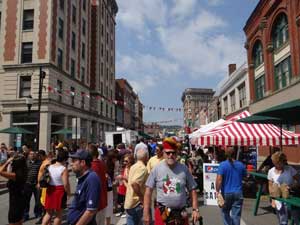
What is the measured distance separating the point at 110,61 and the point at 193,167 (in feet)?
154

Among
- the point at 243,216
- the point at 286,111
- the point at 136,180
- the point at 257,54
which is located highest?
the point at 257,54

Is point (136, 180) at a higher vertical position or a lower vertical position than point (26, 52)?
lower

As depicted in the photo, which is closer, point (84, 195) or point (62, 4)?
point (84, 195)

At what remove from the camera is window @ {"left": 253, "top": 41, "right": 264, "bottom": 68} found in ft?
102

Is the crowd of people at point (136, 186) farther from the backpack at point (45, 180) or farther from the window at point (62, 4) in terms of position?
the window at point (62, 4)

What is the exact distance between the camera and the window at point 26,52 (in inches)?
1149

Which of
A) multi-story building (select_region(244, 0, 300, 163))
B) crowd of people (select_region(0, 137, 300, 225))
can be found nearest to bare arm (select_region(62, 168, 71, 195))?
crowd of people (select_region(0, 137, 300, 225))

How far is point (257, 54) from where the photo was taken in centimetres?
3212

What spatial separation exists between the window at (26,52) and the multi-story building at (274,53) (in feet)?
70.9

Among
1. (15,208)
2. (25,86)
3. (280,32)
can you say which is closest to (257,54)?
(280,32)

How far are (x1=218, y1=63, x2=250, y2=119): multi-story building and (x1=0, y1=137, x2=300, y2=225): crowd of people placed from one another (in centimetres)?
2969

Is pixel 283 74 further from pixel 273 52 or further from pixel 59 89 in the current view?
pixel 59 89

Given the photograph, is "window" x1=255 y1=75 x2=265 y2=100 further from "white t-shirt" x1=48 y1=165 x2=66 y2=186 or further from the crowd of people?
"white t-shirt" x1=48 y1=165 x2=66 y2=186

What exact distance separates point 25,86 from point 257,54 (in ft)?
76.1
